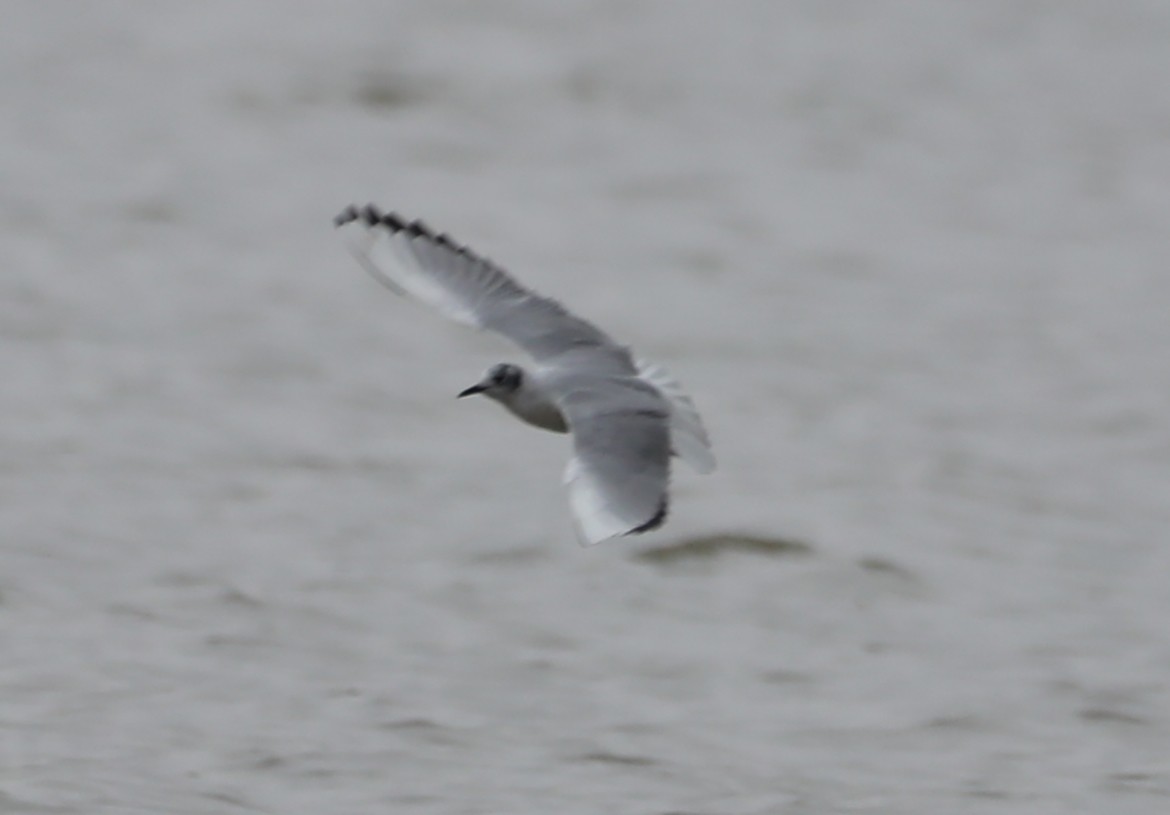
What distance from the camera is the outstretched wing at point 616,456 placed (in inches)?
204

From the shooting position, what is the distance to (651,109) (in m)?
14.6

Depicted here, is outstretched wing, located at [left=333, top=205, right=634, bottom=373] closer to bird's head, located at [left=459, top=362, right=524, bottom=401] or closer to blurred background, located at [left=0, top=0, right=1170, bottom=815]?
bird's head, located at [left=459, top=362, right=524, bottom=401]

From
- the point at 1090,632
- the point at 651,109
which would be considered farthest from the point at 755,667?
the point at 651,109

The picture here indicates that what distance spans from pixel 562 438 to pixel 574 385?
467 cm

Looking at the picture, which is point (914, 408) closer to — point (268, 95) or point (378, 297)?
point (378, 297)

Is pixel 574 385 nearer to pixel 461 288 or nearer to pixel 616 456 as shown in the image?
pixel 616 456

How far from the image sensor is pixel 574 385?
237 inches

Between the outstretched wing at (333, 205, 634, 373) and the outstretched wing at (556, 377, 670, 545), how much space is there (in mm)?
402

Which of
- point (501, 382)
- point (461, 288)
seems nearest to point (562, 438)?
point (461, 288)

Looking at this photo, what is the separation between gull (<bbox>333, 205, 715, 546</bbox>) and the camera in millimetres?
5320

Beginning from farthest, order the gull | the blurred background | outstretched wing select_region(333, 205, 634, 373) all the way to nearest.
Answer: the blurred background, outstretched wing select_region(333, 205, 634, 373), the gull

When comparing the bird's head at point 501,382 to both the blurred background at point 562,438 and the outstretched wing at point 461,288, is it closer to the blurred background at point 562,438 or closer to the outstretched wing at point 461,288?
the outstretched wing at point 461,288

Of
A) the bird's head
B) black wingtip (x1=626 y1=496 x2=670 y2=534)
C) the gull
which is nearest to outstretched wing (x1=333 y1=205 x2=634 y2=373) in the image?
the gull

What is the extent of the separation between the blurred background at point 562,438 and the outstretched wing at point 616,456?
140 centimetres
